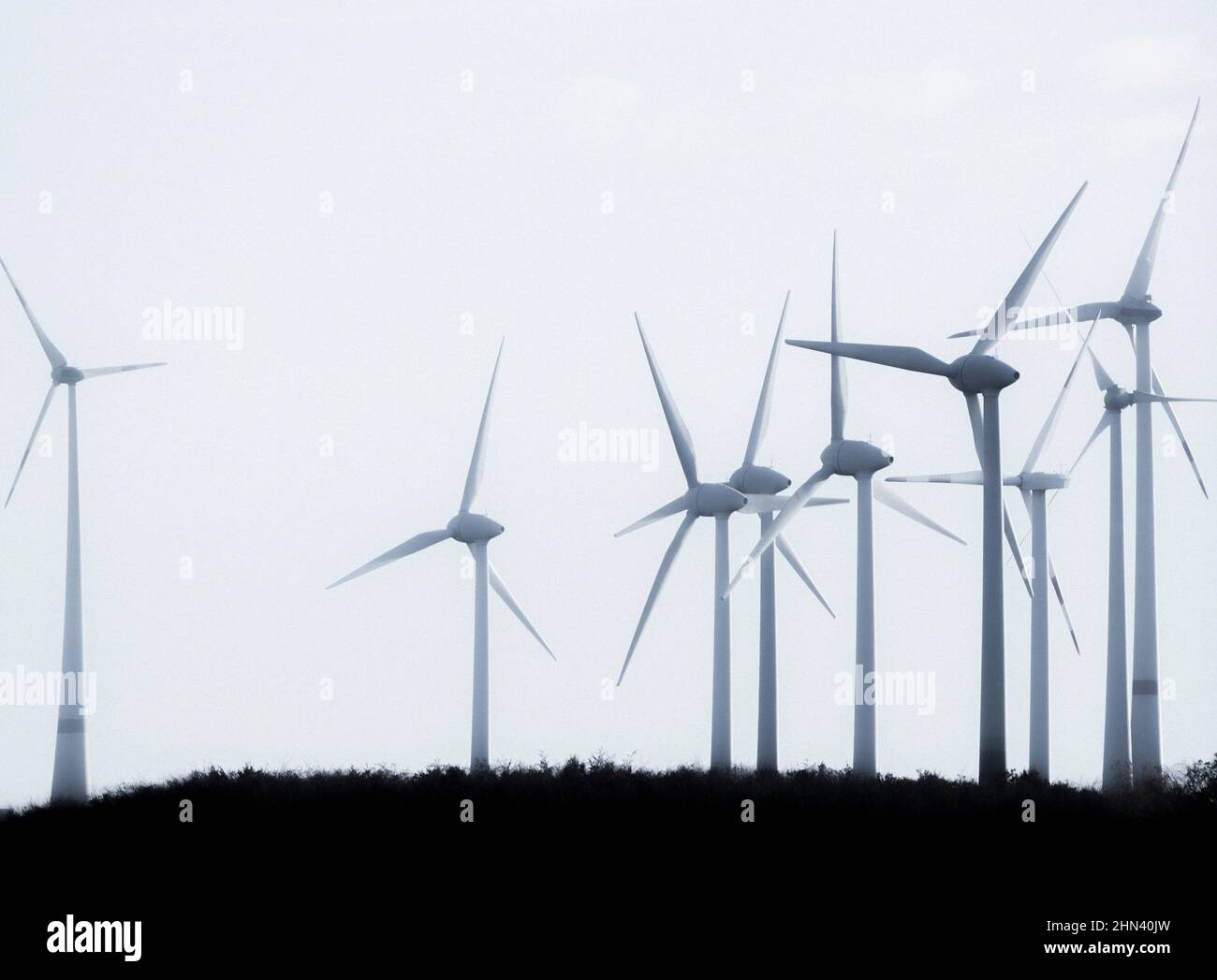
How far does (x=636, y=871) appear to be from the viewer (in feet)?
139

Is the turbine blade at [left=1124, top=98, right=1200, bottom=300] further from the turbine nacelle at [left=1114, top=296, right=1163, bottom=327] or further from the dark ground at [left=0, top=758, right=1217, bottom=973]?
the dark ground at [left=0, top=758, right=1217, bottom=973]

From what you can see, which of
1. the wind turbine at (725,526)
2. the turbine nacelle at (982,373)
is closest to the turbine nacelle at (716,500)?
the wind turbine at (725,526)

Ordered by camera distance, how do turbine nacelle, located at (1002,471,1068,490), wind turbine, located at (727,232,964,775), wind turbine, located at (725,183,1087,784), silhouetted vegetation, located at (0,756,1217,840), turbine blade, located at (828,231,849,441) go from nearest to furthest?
silhouetted vegetation, located at (0,756,1217,840) → wind turbine, located at (725,183,1087,784) → wind turbine, located at (727,232,964,775) → turbine blade, located at (828,231,849,441) → turbine nacelle, located at (1002,471,1068,490)

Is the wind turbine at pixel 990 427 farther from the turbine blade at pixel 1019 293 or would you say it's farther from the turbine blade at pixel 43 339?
the turbine blade at pixel 43 339

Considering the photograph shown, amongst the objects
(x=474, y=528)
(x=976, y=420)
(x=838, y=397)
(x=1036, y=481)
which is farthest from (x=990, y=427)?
Answer: (x=474, y=528)

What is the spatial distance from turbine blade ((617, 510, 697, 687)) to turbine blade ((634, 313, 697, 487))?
177 cm

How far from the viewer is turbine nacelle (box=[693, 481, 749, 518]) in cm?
6794

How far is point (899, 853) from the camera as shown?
140 ft

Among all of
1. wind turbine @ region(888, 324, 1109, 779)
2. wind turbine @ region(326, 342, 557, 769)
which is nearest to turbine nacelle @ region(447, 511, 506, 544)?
wind turbine @ region(326, 342, 557, 769)
